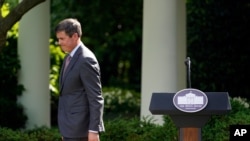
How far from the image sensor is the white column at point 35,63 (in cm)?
1174

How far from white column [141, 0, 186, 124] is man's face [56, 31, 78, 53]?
4.67 m

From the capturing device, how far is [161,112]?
6195 millimetres

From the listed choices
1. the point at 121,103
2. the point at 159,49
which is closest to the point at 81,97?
the point at 159,49

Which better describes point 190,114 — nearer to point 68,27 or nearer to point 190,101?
point 190,101

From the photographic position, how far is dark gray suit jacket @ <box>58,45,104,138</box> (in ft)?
18.8

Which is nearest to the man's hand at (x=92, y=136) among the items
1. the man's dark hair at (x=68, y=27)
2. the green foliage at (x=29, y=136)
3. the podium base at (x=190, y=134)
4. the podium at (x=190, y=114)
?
the podium at (x=190, y=114)

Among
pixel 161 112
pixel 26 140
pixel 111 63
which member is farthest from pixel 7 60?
pixel 111 63

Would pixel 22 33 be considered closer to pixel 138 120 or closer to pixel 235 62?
pixel 138 120

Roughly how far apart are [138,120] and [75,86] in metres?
4.13

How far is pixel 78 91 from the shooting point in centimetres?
589

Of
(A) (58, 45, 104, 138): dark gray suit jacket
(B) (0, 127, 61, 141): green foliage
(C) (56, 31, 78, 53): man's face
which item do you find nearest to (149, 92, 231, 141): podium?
(A) (58, 45, 104, 138): dark gray suit jacket

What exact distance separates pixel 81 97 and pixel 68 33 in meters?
0.57

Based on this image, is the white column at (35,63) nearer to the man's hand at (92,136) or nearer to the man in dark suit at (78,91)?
the man in dark suit at (78,91)

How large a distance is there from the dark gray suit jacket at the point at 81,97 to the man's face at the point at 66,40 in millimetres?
74
